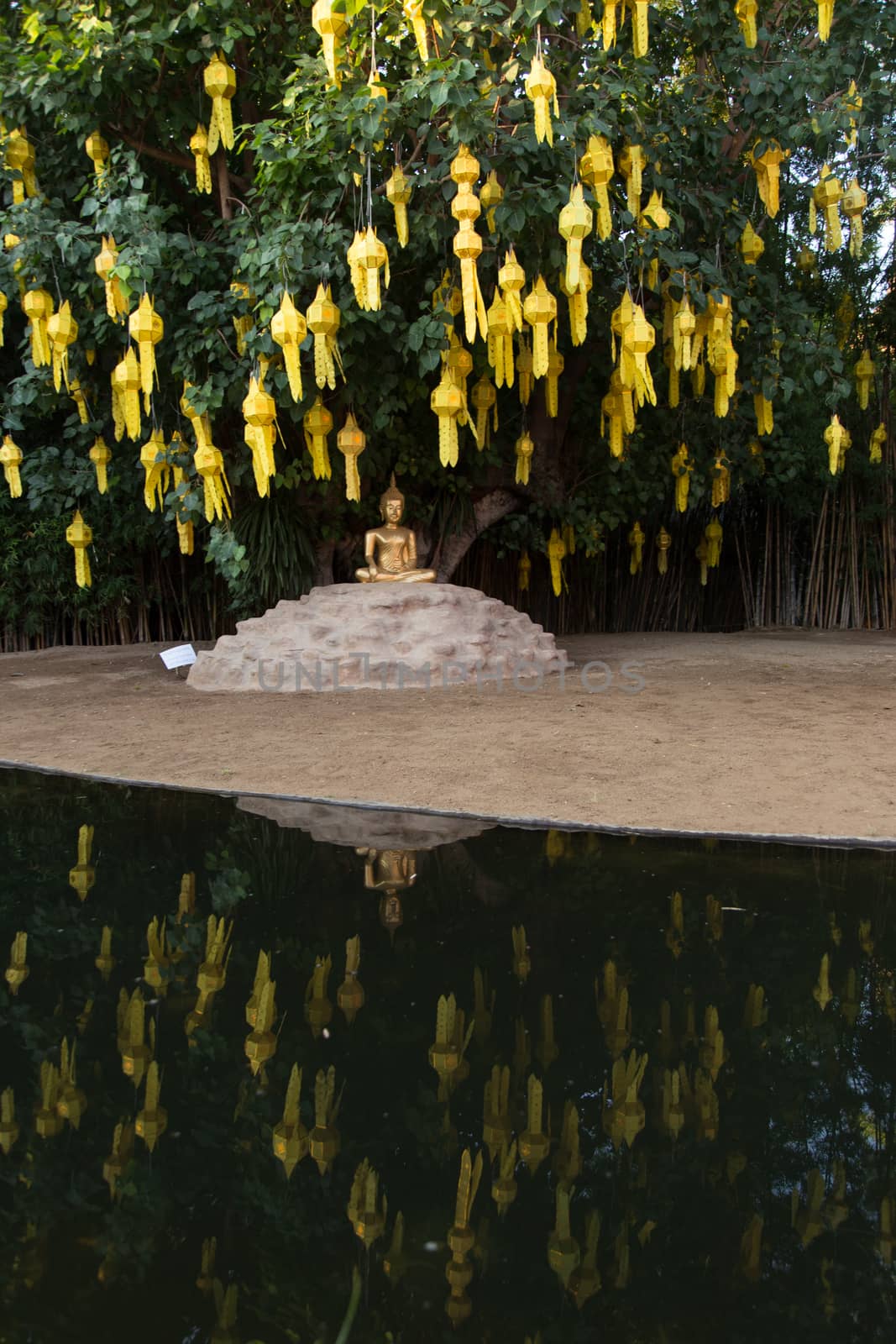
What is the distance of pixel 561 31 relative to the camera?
607 centimetres

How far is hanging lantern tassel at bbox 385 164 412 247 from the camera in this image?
508 cm

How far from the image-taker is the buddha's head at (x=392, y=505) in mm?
6656

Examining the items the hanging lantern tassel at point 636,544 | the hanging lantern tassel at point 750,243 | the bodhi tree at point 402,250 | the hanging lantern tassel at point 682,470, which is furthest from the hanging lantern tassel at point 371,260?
the hanging lantern tassel at point 636,544

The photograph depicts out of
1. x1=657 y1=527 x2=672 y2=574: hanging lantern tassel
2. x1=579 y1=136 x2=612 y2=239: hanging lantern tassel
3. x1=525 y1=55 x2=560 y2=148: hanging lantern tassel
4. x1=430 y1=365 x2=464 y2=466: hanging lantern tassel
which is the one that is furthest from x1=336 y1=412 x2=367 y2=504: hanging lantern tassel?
x1=657 y1=527 x2=672 y2=574: hanging lantern tassel

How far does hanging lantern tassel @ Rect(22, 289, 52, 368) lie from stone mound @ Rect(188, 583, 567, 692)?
71.3 inches

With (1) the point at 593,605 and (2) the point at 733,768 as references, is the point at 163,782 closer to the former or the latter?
(2) the point at 733,768

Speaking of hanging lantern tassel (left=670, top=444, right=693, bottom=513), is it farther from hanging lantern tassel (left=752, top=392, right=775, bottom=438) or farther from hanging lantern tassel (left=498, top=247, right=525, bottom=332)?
hanging lantern tassel (left=498, top=247, right=525, bottom=332)

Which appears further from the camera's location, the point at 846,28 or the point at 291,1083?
the point at 846,28

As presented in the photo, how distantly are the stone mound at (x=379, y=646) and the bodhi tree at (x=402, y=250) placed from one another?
58cm

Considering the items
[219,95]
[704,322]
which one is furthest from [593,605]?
[219,95]

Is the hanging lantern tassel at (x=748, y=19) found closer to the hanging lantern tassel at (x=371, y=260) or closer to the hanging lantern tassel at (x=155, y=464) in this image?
the hanging lantern tassel at (x=371, y=260)

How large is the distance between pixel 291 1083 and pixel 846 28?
20.3 feet

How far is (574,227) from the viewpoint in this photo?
4.67 m

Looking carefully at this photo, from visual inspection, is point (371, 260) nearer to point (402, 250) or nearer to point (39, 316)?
point (402, 250)
